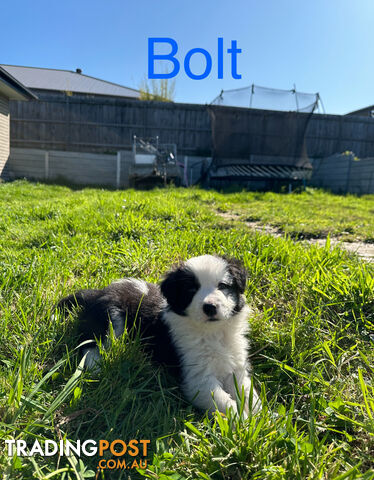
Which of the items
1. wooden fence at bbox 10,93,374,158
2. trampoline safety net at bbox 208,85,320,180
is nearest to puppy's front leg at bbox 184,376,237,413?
trampoline safety net at bbox 208,85,320,180

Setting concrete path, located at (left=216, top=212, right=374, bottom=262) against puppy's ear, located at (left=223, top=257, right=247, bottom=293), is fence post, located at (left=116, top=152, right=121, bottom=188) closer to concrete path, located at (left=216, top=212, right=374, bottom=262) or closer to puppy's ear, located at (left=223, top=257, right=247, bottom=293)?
concrete path, located at (left=216, top=212, right=374, bottom=262)

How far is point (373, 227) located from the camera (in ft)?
15.5

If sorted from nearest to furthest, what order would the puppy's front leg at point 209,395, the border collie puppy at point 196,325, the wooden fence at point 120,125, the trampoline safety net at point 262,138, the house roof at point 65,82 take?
the puppy's front leg at point 209,395, the border collie puppy at point 196,325, the trampoline safety net at point 262,138, the wooden fence at point 120,125, the house roof at point 65,82

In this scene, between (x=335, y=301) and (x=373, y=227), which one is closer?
(x=335, y=301)

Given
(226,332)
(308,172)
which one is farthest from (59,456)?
(308,172)

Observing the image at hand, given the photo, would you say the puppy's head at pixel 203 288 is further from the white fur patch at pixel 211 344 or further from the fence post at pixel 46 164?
the fence post at pixel 46 164

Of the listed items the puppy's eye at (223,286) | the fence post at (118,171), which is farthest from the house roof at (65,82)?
the puppy's eye at (223,286)

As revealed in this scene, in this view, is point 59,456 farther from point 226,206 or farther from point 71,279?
point 226,206

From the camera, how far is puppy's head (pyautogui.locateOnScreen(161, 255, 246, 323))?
1554 mm

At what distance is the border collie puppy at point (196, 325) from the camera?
1.51m

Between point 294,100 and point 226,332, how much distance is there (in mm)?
12342

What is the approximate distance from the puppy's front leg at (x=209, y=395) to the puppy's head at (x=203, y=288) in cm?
28

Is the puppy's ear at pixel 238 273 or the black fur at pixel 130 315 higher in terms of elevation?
the puppy's ear at pixel 238 273

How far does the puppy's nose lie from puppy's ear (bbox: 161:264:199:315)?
133mm
